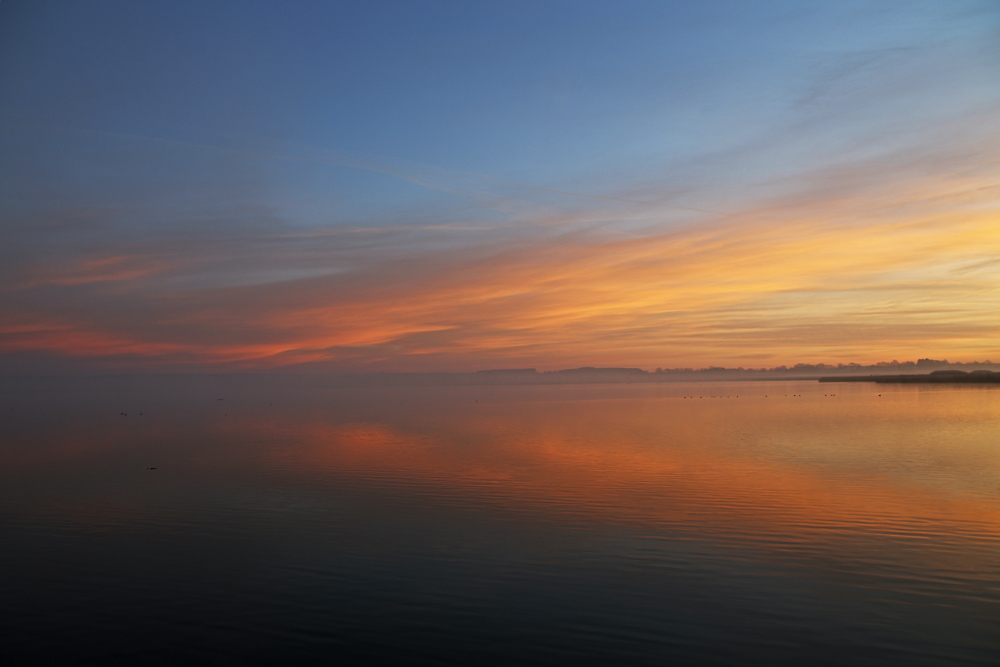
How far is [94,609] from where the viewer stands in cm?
1347

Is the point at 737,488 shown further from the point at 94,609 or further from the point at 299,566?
the point at 94,609

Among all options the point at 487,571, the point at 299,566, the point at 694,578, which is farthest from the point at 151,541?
the point at 694,578

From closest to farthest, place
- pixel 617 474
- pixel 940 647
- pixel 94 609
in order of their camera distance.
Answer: pixel 940 647 < pixel 94 609 < pixel 617 474

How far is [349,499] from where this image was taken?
25.2m

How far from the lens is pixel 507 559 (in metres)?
16.9

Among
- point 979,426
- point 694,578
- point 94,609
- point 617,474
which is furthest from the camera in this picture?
point 979,426

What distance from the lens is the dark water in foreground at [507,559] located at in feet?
38.6

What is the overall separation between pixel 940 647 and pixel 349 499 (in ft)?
63.6

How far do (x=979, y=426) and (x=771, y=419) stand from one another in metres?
16.8

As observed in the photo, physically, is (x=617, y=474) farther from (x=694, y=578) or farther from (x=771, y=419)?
(x=771, y=419)

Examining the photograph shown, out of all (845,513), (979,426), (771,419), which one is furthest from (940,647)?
(771,419)

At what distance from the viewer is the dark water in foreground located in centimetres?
1177

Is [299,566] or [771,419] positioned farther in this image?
[771,419]

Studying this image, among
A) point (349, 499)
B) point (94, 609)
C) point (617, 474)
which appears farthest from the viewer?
point (617, 474)
